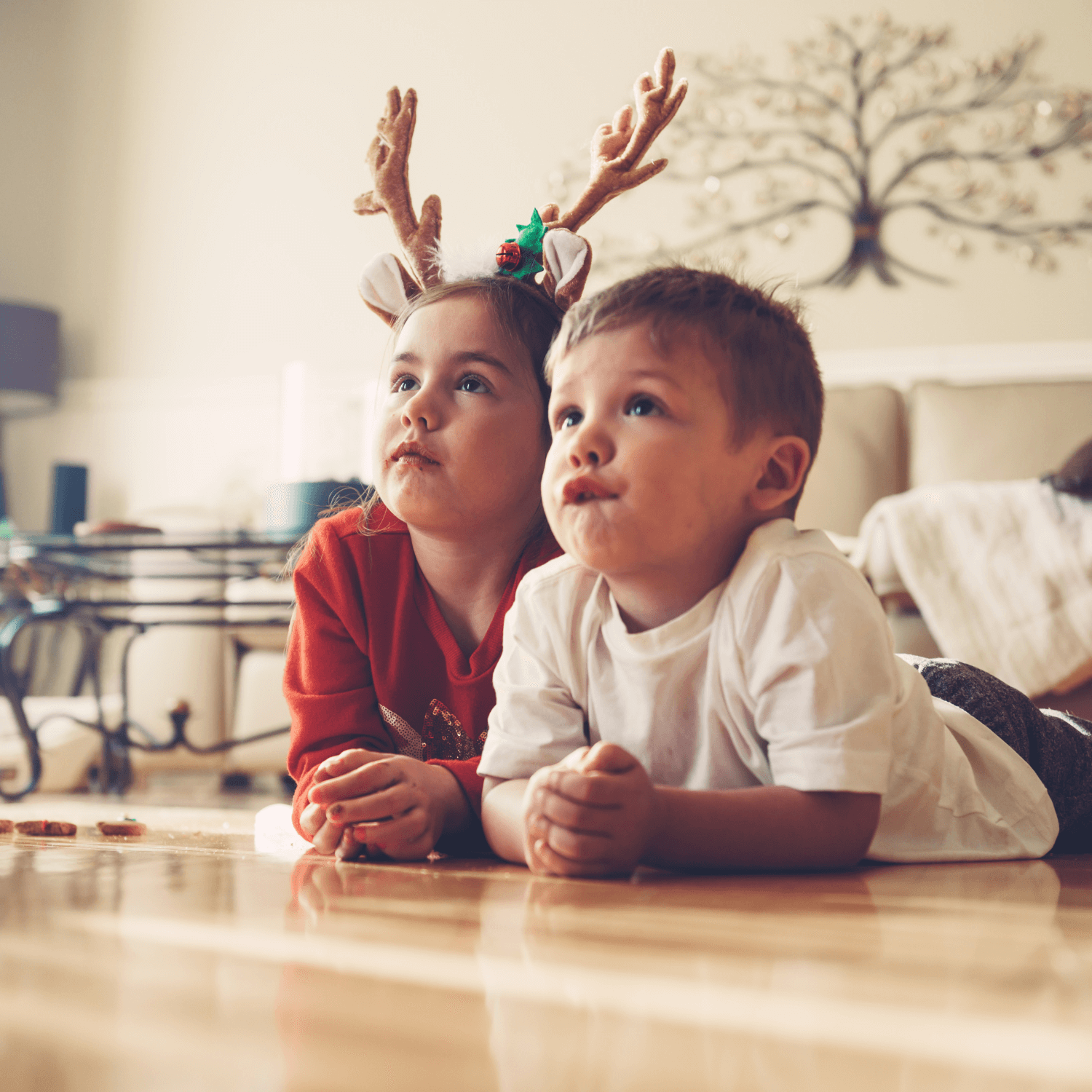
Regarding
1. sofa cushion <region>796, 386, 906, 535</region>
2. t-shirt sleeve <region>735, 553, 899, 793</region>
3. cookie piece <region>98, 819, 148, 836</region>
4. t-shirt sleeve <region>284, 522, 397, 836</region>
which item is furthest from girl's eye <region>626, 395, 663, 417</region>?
sofa cushion <region>796, 386, 906, 535</region>

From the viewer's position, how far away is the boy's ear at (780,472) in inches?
26.0

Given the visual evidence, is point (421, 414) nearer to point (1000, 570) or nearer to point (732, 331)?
point (732, 331)

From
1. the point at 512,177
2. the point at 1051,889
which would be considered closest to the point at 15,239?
the point at 512,177

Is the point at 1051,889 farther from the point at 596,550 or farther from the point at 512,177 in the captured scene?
the point at 512,177

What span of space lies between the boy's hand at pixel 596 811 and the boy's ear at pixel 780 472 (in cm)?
20

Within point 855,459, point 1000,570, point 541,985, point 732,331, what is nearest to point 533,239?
point 732,331

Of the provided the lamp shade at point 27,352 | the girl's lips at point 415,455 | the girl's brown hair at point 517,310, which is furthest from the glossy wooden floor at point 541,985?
the lamp shade at point 27,352

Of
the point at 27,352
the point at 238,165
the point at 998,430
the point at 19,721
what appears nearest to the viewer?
the point at 19,721

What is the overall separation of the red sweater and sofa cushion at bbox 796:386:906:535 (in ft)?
4.96

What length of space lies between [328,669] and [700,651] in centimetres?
35

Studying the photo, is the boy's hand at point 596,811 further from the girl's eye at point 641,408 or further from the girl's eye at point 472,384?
the girl's eye at point 472,384

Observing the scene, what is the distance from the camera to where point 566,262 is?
0.89m

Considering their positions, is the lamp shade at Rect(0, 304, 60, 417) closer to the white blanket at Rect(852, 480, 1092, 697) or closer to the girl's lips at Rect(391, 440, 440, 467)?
the white blanket at Rect(852, 480, 1092, 697)

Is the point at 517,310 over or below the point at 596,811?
over
